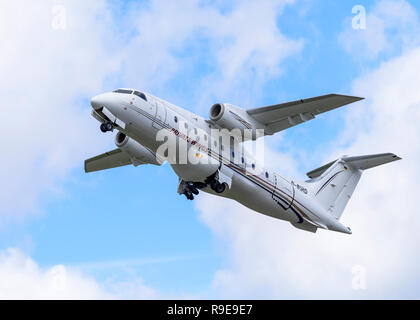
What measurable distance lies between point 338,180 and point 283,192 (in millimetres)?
3277

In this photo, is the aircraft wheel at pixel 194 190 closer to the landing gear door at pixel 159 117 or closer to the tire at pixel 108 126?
the landing gear door at pixel 159 117

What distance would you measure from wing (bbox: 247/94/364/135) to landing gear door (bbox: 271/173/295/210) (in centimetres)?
148

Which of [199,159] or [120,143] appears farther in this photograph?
[120,143]

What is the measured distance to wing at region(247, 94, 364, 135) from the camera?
18517mm

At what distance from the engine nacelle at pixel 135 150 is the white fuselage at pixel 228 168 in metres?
1.58

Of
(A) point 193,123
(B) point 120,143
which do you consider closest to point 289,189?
(A) point 193,123

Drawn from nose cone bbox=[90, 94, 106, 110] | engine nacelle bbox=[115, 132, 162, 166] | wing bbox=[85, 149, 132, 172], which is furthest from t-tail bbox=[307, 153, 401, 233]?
nose cone bbox=[90, 94, 106, 110]

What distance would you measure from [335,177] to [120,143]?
7.50 metres

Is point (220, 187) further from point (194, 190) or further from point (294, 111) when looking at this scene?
point (294, 111)

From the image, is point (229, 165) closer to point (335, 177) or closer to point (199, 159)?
point (199, 159)

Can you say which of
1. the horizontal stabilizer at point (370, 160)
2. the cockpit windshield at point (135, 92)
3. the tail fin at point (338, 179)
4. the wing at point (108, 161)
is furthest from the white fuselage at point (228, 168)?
the wing at point (108, 161)

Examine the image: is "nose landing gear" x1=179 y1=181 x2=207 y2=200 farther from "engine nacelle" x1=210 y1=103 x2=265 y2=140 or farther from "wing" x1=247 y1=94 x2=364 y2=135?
"wing" x1=247 y1=94 x2=364 y2=135

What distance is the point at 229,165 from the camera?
19.0 meters

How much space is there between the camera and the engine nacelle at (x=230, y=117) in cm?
1870
